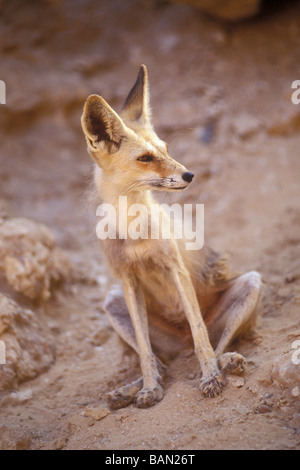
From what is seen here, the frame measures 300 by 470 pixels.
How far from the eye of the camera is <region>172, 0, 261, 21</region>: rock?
7.78 meters

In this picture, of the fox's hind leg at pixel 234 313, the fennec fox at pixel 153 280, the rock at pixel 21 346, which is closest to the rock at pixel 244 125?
the fennec fox at pixel 153 280

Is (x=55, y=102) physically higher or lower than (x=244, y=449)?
higher

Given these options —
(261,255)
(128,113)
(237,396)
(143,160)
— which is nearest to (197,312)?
(237,396)

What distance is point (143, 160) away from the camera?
3641 mm

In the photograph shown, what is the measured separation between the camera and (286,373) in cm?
307

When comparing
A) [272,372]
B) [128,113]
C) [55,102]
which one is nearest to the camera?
[272,372]

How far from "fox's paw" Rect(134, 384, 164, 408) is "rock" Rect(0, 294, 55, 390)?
1.18 meters

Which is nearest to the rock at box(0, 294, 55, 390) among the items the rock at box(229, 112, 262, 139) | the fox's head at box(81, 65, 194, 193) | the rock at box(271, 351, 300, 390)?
the fox's head at box(81, 65, 194, 193)

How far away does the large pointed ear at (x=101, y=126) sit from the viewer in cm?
343

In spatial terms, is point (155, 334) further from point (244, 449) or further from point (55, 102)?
point (55, 102)

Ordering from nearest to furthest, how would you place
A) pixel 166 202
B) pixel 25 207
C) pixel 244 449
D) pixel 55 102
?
1. pixel 244 449
2. pixel 166 202
3. pixel 25 207
4. pixel 55 102

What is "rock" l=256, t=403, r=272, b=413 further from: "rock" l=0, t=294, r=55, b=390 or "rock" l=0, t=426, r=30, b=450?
"rock" l=0, t=294, r=55, b=390

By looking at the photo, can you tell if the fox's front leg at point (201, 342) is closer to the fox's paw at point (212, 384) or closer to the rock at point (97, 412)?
the fox's paw at point (212, 384)

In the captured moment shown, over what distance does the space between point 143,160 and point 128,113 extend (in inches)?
30.1
